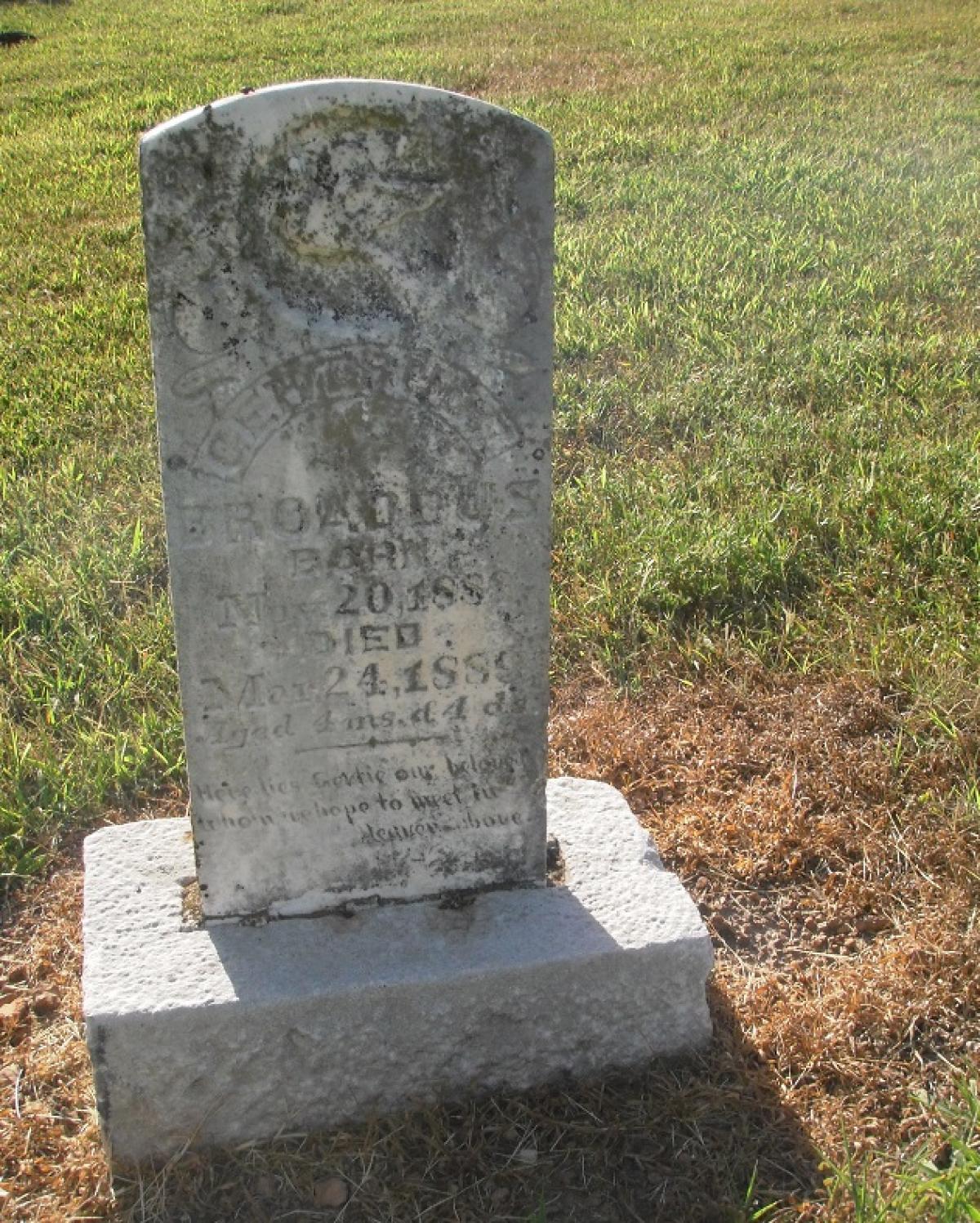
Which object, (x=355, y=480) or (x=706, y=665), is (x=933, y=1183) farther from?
(x=706, y=665)

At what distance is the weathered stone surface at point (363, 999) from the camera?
7.33 feet

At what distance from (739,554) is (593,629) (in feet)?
1.64

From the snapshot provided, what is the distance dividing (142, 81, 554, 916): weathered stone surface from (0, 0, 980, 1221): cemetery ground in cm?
51

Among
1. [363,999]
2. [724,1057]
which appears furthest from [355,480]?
[724,1057]

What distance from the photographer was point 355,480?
2.16 metres

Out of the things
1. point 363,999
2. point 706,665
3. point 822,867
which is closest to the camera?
point 363,999

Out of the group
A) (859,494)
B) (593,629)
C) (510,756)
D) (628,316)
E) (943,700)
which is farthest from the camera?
(628,316)

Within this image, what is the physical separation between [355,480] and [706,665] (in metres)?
1.68

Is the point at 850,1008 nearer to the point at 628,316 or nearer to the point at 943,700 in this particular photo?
the point at 943,700

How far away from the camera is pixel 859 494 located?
417 centimetres

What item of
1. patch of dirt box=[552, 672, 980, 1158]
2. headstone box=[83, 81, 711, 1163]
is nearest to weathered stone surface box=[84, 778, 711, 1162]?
headstone box=[83, 81, 711, 1163]

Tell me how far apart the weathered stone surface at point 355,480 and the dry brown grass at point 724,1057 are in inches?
17.6

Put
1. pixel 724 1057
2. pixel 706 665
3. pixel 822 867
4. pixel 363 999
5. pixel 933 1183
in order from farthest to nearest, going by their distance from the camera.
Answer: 1. pixel 706 665
2. pixel 822 867
3. pixel 724 1057
4. pixel 363 999
5. pixel 933 1183

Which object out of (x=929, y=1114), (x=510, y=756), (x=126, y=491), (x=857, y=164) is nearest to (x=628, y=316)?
(x=126, y=491)
